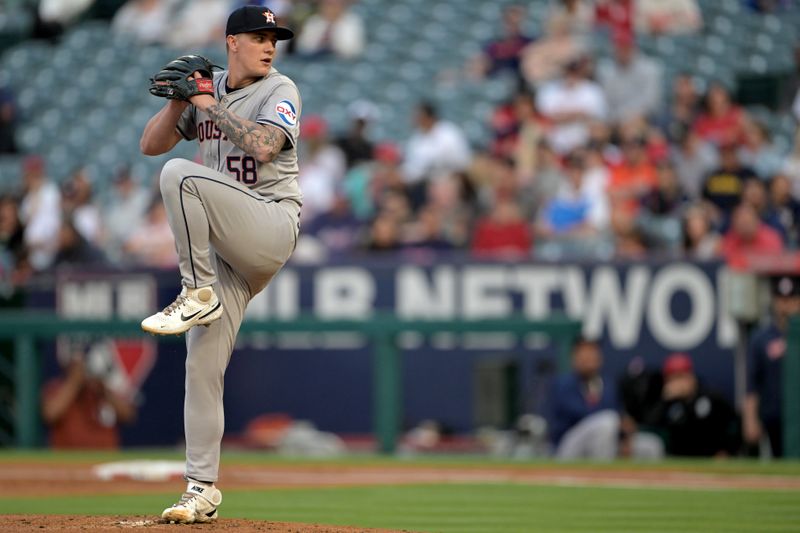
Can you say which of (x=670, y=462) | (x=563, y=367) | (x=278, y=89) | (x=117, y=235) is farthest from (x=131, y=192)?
(x=278, y=89)

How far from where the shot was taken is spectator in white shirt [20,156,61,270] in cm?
1385

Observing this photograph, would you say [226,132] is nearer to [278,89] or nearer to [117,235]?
[278,89]

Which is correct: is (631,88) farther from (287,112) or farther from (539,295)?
(287,112)

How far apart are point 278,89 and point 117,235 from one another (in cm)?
977

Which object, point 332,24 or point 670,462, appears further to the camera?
point 332,24

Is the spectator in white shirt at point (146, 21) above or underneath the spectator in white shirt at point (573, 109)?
above

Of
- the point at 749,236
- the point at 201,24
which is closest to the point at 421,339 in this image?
the point at 749,236

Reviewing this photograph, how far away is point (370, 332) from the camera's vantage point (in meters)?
10.7

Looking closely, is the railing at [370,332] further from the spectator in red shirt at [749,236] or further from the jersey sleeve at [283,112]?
the jersey sleeve at [283,112]

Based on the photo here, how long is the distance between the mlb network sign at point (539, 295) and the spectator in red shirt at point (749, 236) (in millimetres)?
414

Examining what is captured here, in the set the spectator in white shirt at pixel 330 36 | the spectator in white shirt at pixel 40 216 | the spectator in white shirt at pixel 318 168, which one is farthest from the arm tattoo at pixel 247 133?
the spectator in white shirt at pixel 330 36

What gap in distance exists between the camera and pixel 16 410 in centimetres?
1162

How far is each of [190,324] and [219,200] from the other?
1.47ft

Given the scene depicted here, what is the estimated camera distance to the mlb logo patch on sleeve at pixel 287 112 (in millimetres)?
4996
